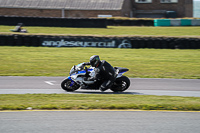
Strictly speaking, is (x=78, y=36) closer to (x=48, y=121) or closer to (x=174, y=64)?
(x=174, y=64)

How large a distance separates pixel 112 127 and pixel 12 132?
6.53 ft

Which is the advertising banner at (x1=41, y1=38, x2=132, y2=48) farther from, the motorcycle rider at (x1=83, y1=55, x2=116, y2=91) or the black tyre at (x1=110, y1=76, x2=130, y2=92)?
the motorcycle rider at (x1=83, y1=55, x2=116, y2=91)

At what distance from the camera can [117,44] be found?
25297 millimetres

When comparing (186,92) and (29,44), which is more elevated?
(29,44)

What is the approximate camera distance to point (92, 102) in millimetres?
9250

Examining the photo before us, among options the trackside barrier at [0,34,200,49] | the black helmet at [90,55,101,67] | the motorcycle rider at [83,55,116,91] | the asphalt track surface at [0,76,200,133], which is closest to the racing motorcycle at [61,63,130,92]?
the motorcycle rider at [83,55,116,91]

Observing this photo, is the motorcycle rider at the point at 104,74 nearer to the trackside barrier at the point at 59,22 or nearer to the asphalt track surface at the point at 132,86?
the asphalt track surface at the point at 132,86

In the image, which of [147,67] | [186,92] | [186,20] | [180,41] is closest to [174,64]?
[147,67]

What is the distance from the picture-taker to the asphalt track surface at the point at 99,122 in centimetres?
671

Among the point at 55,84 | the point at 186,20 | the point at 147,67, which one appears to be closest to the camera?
the point at 55,84

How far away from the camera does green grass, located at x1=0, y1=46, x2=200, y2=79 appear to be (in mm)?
16516

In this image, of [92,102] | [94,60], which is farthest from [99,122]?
[94,60]

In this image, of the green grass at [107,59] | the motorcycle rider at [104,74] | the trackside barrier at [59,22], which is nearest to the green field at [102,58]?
the green grass at [107,59]

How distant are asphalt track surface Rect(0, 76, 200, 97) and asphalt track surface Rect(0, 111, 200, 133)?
338 cm
